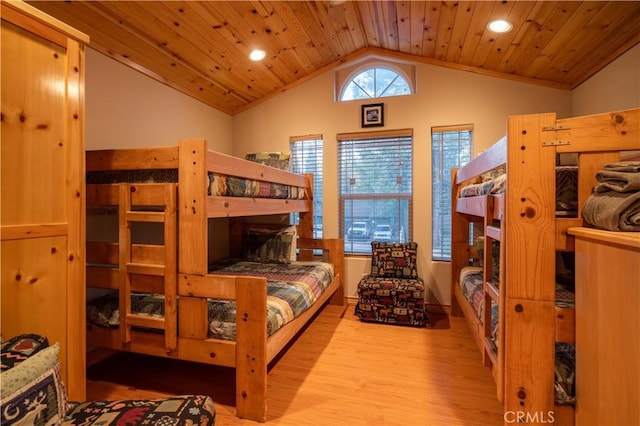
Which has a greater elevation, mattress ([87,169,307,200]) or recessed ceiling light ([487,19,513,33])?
recessed ceiling light ([487,19,513,33])

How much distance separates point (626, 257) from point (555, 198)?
405 mm

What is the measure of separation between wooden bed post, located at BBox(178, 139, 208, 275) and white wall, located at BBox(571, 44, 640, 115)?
3.08 m

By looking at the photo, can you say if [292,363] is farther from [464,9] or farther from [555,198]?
[464,9]

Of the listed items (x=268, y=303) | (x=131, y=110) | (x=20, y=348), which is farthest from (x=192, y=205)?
(x=131, y=110)

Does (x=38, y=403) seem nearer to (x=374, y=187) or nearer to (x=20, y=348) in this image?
(x=20, y=348)

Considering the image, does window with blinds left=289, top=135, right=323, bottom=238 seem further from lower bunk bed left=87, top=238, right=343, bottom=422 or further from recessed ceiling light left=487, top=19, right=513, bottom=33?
recessed ceiling light left=487, top=19, right=513, bottom=33

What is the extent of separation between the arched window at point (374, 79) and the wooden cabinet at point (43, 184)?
280cm

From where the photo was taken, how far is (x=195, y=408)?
1.16m

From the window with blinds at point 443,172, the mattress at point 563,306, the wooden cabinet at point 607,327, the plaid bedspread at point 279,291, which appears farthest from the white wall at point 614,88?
the plaid bedspread at point 279,291

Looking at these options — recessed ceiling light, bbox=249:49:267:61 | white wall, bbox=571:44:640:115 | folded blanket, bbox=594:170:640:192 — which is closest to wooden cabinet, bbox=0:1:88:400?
recessed ceiling light, bbox=249:49:267:61

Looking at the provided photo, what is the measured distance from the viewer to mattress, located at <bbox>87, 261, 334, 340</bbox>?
69.0 inches

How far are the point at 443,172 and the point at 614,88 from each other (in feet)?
4.85

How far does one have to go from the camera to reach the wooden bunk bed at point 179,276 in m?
1.65

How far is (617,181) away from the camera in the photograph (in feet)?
3.42
